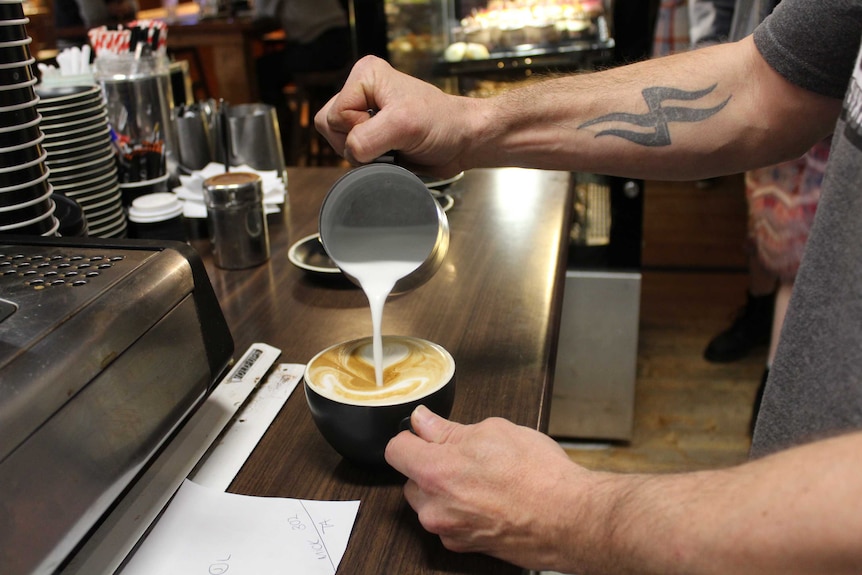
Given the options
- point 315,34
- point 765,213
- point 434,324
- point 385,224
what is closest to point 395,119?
point 385,224

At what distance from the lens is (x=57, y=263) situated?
0.88m

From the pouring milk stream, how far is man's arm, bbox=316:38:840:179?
11 cm

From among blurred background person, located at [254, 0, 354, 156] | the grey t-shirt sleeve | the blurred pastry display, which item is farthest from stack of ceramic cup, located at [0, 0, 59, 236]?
blurred background person, located at [254, 0, 354, 156]

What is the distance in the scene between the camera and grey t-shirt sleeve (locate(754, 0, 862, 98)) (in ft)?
3.18

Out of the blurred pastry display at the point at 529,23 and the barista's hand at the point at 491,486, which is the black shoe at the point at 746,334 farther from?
the barista's hand at the point at 491,486

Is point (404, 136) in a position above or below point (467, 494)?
above

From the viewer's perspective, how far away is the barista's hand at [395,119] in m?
1.04

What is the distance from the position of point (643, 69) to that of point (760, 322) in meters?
2.12

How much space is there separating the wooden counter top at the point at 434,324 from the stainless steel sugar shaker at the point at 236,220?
35 mm

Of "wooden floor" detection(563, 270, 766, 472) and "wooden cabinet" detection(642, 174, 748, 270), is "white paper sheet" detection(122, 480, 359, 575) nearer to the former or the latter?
"wooden floor" detection(563, 270, 766, 472)

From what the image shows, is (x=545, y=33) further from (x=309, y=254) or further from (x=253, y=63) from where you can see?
(x=253, y=63)

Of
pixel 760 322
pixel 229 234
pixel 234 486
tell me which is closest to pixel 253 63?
pixel 760 322

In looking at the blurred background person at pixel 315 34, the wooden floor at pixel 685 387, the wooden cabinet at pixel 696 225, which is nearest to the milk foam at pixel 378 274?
the wooden floor at pixel 685 387

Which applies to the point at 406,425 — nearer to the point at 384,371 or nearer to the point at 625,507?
the point at 384,371
